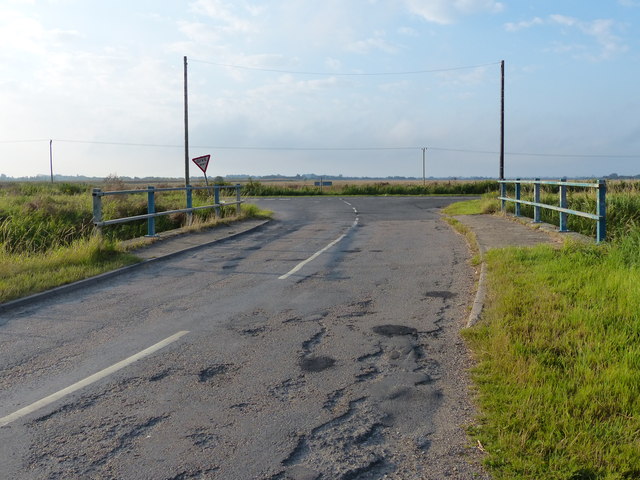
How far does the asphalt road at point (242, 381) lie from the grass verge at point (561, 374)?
0.85ft

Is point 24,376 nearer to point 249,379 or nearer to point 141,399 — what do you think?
point 141,399

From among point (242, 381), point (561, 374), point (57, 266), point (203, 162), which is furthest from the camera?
point (203, 162)

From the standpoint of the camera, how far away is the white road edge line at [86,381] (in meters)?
4.26

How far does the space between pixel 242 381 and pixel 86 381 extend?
4.21 feet

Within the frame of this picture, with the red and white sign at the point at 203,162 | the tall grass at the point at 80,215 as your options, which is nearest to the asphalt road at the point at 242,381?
the tall grass at the point at 80,215

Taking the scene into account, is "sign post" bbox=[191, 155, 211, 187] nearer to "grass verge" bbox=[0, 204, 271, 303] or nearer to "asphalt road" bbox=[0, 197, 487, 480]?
"grass verge" bbox=[0, 204, 271, 303]

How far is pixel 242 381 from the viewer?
4906mm

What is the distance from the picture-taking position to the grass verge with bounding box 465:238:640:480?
3.41m

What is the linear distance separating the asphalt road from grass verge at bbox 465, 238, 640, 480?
0.26 meters

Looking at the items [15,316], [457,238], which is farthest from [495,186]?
[15,316]

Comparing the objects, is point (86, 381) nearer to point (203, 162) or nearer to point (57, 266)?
point (57, 266)

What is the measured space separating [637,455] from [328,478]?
174cm

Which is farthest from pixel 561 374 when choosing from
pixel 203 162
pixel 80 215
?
pixel 80 215

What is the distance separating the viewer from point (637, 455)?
133 inches
